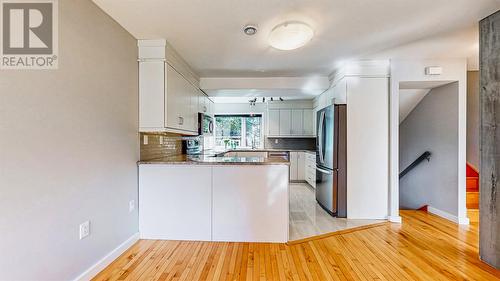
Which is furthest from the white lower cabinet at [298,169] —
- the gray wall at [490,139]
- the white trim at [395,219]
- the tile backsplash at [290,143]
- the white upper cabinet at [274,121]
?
the gray wall at [490,139]

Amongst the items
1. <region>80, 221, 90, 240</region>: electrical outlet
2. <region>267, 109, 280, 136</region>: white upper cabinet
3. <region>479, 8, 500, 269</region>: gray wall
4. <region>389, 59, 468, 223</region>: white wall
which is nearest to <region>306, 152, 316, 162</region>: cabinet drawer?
<region>267, 109, 280, 136</region>: white upper cabinet

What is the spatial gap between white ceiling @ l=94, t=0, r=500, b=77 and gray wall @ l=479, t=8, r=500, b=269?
24cm

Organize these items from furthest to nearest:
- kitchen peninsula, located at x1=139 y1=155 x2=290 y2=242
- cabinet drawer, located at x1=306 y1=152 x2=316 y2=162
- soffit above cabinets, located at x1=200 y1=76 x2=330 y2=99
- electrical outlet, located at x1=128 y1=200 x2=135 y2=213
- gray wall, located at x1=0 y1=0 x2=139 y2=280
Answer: cabinet drawer, located at x1=306 y1=152 x2=316 y2=162
soffit above cabinets, located at x1=200 y1=76 x2=330 y2=99
kitchen peninsula, located at x1=139 y1=155 x2=290 y2=242
electrical outlet, located at x1=128 y1=200 x2=135 y2=213
gray wall, located at x1=0 y1=0 x2=139 y2=280

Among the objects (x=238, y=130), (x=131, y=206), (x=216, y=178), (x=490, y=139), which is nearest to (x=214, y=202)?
(x=216, y=178)

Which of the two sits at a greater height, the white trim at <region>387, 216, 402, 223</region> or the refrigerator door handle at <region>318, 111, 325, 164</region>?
the refrigerator door handle at <region>318, 111, 325, 164</region>

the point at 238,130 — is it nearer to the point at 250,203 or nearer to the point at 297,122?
the point at 297,122

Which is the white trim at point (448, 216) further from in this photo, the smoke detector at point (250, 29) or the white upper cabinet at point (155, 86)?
the white upper cabinet at point (155, 86)

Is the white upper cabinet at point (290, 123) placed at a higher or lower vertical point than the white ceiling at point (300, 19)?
lower

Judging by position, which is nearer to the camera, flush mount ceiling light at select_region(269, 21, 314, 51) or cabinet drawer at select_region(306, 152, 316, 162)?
flush mount ceiling light at select_region(269, 21, 314, 51)

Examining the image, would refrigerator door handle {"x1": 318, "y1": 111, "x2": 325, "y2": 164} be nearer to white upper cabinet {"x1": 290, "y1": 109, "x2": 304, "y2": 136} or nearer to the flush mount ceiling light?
the flush mount ceiling light

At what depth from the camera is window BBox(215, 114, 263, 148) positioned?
702cm

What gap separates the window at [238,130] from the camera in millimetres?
7016

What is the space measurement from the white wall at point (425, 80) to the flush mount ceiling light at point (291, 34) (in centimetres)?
185

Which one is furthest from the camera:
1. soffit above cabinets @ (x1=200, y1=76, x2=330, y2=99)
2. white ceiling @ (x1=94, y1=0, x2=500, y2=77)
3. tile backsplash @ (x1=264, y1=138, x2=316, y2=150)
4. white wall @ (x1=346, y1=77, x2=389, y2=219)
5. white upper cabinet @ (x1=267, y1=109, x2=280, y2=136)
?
tile backsplash @ (x1=264, y1=138, x2=316, y2=150)
